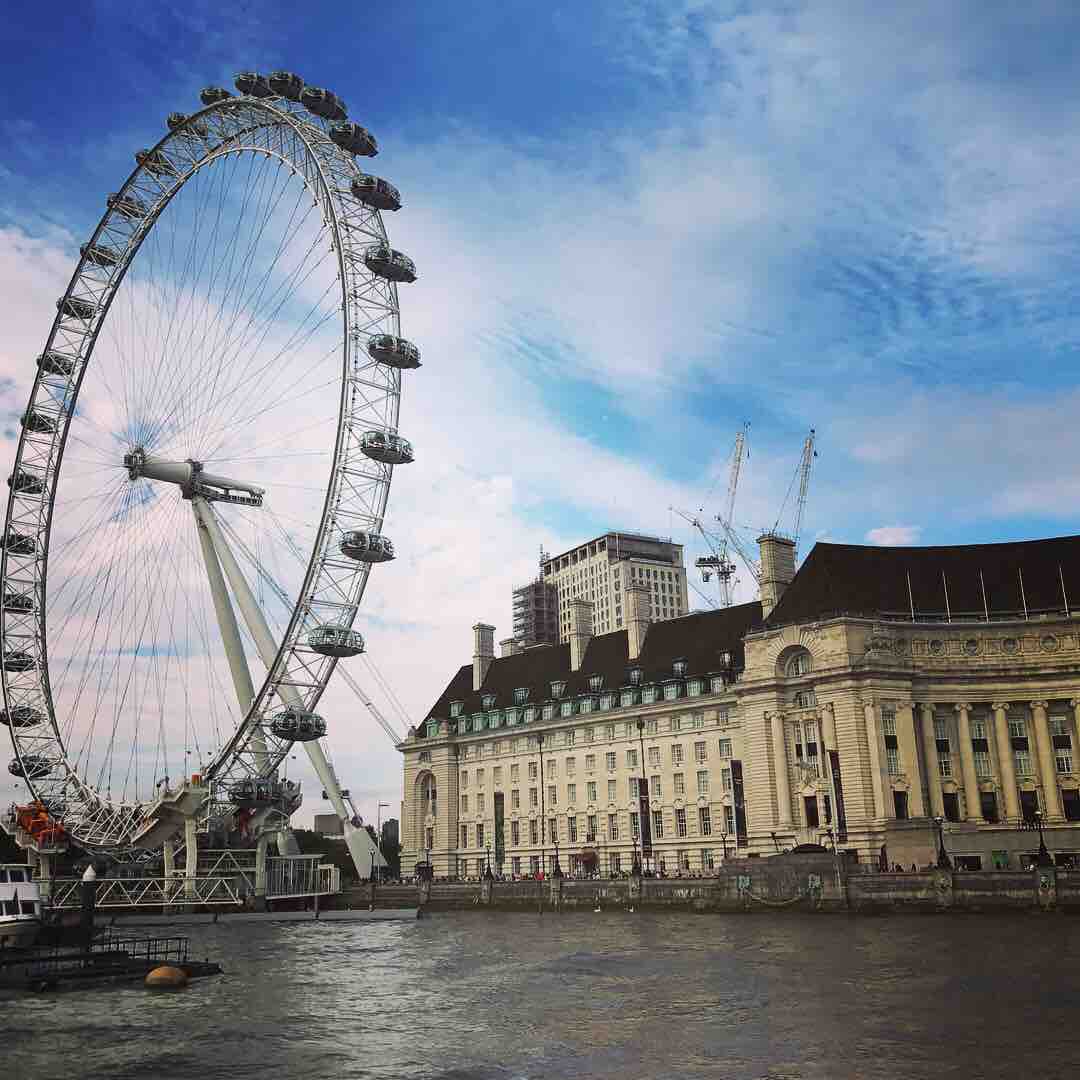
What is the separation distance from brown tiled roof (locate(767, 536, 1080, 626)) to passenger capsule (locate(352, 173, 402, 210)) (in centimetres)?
4994

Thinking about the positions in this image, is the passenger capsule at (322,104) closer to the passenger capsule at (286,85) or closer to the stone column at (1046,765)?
the passenger capsule at (286,85)

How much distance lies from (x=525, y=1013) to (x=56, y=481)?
71114 millimetres

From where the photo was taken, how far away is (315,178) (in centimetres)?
7381

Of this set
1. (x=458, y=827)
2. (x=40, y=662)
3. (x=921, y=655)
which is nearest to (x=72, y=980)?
(x=40, y=662)

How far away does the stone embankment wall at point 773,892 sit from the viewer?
68938mm

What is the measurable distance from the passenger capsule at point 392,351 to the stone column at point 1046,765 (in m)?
60.0

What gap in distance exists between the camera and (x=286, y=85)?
242 ft

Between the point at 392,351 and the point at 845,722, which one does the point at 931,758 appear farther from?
the point at 392,351

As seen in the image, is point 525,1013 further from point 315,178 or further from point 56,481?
point 56,481

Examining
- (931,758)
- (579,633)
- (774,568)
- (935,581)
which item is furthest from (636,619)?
(931,758)

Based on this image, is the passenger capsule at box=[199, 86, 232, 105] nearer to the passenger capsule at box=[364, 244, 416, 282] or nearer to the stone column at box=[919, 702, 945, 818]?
the passenger capsule at box=[364, 244, 416, 282]

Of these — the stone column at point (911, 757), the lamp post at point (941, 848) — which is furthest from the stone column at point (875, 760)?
the lamp post at point (941, 848)

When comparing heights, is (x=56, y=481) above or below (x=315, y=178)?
below

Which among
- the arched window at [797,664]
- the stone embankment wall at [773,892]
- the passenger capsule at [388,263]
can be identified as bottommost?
the stone embankment wall at [773,892]
